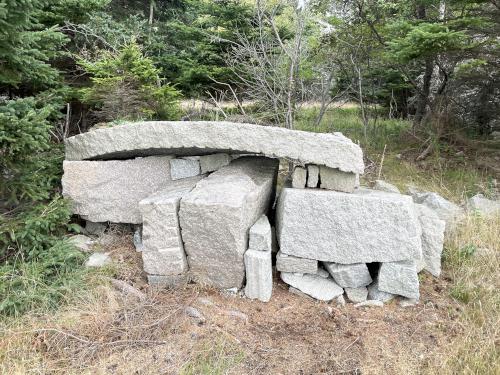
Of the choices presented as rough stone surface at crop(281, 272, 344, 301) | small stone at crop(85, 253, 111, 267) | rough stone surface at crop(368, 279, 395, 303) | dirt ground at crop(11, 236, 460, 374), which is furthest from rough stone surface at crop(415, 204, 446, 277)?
small stone at crop(85, 253, 111, 267)

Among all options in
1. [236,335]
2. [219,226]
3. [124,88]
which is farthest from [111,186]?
[236,335]

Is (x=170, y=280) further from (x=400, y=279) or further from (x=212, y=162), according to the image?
(x=400, y=279)

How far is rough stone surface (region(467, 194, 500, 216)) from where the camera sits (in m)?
3.98

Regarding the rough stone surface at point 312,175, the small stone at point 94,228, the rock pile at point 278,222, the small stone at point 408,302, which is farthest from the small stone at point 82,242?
the small stone at point 408,302

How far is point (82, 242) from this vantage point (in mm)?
3424

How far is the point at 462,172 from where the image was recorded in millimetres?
5441

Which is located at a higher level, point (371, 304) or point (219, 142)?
point (219, 142)

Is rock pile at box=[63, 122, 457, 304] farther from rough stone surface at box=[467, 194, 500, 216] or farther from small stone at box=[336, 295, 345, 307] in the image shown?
rough stone surface at box=[467, 194, 500, 216]

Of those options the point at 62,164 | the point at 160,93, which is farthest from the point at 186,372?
the point at 160,93

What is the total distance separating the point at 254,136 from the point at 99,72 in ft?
7.36

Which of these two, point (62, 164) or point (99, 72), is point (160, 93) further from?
point (62, 164)

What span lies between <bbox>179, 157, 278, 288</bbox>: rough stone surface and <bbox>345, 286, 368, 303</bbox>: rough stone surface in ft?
2.73

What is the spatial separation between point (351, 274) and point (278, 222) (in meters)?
0.70

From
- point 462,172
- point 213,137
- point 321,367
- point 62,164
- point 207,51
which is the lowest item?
point 321,367
